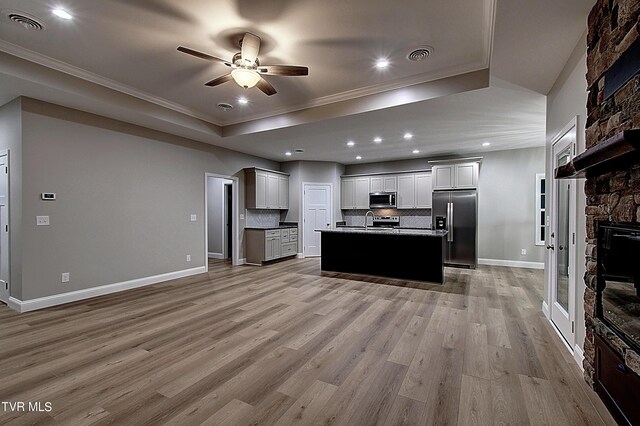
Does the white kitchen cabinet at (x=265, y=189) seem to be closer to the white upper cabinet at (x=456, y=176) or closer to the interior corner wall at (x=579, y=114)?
the white upper cabinet at (x=456, y=176)

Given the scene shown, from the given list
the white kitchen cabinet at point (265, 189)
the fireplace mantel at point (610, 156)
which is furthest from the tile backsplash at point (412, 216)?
the fireplace mantel at point (610, 156)

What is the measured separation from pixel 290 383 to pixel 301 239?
19.9 ft

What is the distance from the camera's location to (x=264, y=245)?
696 cm

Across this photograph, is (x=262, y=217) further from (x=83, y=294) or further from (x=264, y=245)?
(x=83, y=294)

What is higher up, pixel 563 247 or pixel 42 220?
pixel 42 220

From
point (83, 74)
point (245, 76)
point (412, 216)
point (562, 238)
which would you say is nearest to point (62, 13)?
point (83, 74)

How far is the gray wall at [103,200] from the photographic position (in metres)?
3.81

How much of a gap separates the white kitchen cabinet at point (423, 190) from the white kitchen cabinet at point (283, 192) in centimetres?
359

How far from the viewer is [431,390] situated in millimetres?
2062

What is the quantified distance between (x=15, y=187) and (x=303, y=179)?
5.77 metres

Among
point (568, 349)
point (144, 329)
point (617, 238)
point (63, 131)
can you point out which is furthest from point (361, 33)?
point (63, 131)

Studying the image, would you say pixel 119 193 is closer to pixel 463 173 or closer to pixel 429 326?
pixel 429 326

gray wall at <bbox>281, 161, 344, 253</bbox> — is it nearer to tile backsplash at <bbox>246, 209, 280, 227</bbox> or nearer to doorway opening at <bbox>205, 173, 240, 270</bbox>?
tile backsplash at <bbox>246, 209, 280, 227</bbox>

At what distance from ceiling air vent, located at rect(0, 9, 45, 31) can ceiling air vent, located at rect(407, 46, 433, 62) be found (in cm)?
369
